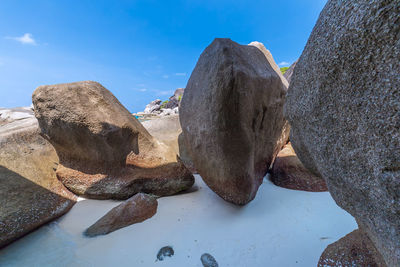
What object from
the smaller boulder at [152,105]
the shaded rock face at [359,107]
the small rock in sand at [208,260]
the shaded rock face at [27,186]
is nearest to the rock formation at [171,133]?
the shaded rock face at [27,186]

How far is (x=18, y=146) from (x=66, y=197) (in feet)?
3.69

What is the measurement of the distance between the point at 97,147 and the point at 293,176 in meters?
3.15

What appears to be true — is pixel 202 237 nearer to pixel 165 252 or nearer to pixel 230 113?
pixel 165 252

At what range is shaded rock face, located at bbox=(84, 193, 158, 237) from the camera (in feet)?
6.44

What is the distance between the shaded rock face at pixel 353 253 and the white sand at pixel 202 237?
156 millimetres

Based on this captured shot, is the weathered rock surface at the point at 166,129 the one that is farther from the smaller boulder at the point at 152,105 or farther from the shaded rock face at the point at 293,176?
the smaller boulder at the point at 152,105

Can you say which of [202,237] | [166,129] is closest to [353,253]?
[202,237]

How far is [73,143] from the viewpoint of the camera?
108 inches

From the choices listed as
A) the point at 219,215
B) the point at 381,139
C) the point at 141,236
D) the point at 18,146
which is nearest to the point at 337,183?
the point at 381,139

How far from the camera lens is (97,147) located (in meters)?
2.72

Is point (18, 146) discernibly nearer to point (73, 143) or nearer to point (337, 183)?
point (73, 143)

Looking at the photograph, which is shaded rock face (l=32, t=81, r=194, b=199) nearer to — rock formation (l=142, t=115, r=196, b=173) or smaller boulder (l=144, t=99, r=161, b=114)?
rock formation (l=142, t=115, r=196, b=173)

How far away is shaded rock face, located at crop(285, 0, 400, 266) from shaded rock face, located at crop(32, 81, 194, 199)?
7.44ft

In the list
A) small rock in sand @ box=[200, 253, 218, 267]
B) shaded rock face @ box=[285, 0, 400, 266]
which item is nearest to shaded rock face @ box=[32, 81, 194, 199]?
small rock in sand @ box=[200, 253, 218, 267]
